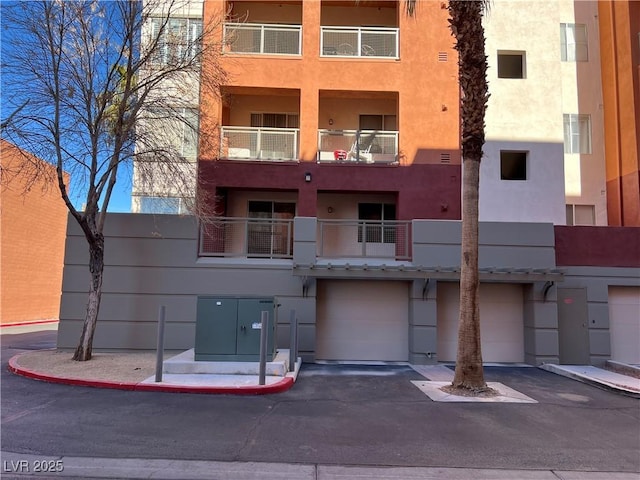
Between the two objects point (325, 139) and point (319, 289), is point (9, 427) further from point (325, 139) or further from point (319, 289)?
point (325, 139)

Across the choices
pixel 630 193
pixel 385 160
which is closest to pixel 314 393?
pixel 385 160

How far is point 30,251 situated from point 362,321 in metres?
17.8

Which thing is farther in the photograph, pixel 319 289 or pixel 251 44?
pixel 251 44

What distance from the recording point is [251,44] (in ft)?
52.5

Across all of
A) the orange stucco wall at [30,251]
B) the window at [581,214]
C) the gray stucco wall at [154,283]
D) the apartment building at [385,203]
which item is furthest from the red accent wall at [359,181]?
the orange stucco wall at [30,251]

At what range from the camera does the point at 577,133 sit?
58.5 ft

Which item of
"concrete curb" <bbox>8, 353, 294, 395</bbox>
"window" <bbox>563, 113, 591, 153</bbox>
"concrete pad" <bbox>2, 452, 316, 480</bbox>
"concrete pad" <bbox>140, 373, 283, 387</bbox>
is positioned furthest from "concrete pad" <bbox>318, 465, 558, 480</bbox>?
"window" <bbox>563, 113, 591, 153</bbox>

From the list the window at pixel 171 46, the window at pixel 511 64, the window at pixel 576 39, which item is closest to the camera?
the window at pixel 171 46

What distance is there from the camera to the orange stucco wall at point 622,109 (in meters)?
15.9

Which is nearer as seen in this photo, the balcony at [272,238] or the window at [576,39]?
the balcony at [272,238]

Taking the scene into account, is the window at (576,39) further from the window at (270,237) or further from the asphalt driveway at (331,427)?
the asphalt driveway at (331,427)

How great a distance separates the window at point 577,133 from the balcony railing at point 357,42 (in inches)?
299

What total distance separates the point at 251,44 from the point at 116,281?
9202 mm

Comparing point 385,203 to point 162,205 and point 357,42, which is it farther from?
point 162,205
